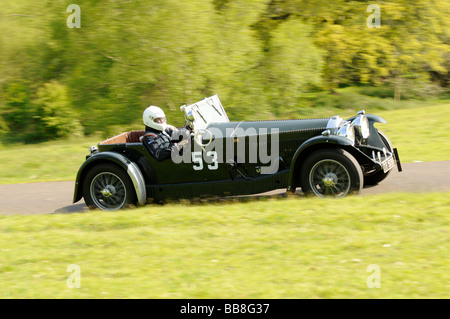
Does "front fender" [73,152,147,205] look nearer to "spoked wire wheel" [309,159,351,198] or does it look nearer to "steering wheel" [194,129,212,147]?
"steering wheel" [194,129,212,147]

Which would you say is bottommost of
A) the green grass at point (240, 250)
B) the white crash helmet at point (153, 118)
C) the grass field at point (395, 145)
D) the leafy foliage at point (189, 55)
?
the green grass at point (240, 250)

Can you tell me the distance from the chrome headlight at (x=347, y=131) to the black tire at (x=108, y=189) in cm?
310

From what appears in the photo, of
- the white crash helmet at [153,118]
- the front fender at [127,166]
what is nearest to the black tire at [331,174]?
the white crash helmet at [153,118]

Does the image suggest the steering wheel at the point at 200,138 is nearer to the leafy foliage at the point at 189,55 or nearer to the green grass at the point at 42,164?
the green grass at the point at 42,164

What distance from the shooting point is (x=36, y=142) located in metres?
19.6

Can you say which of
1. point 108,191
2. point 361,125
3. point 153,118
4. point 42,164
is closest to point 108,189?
point 108,191

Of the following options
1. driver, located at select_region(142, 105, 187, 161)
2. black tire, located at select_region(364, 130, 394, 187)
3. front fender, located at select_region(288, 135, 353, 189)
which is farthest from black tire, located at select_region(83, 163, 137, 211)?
black tire, located at select_region(364, 130, 394, 187)

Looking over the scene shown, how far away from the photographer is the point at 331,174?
788 cm

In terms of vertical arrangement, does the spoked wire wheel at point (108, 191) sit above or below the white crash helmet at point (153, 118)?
below

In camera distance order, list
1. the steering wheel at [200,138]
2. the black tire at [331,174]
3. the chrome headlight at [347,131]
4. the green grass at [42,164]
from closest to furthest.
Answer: the black tire at [331,174] → the chrome headlight at [347,131] → the steering wheel at [200,138] → the green grass at [42,164]

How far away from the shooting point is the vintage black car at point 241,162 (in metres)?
7.90

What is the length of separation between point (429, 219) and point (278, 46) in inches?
503
